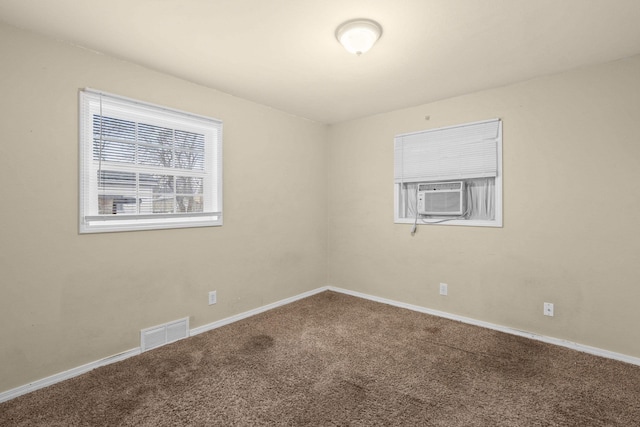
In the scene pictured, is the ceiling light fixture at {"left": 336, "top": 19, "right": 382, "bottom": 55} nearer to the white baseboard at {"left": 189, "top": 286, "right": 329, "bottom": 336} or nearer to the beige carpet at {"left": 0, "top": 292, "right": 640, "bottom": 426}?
the beige carpet at {"left": 0, "top": 292, "right": 640, "bottom": 426}

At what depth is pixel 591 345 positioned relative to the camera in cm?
264

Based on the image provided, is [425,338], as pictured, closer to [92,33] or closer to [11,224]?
[11,224]


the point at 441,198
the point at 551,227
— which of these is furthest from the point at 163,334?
the point at 551,227

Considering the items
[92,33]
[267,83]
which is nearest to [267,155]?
[267,83]

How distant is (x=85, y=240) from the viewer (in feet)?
7.70

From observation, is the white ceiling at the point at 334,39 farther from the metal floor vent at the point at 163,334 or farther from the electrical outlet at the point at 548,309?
the metal floor vent at the point at 163,334

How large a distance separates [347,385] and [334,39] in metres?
2.43

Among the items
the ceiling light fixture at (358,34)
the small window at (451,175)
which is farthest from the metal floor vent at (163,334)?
the ceiling light fixture at (358,34)

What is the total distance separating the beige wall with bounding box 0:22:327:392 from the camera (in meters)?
2.05

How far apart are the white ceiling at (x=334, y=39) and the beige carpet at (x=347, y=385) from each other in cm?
242

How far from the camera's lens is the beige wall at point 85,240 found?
6.73 feet

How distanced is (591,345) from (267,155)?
11.8 feet

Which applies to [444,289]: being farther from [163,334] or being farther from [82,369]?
[82,369]

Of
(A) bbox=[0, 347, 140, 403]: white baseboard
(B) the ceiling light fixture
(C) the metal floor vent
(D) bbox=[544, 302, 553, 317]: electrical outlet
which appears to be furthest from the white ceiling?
(A) bbox=[0, 347, 140, 403]: white baseboard
